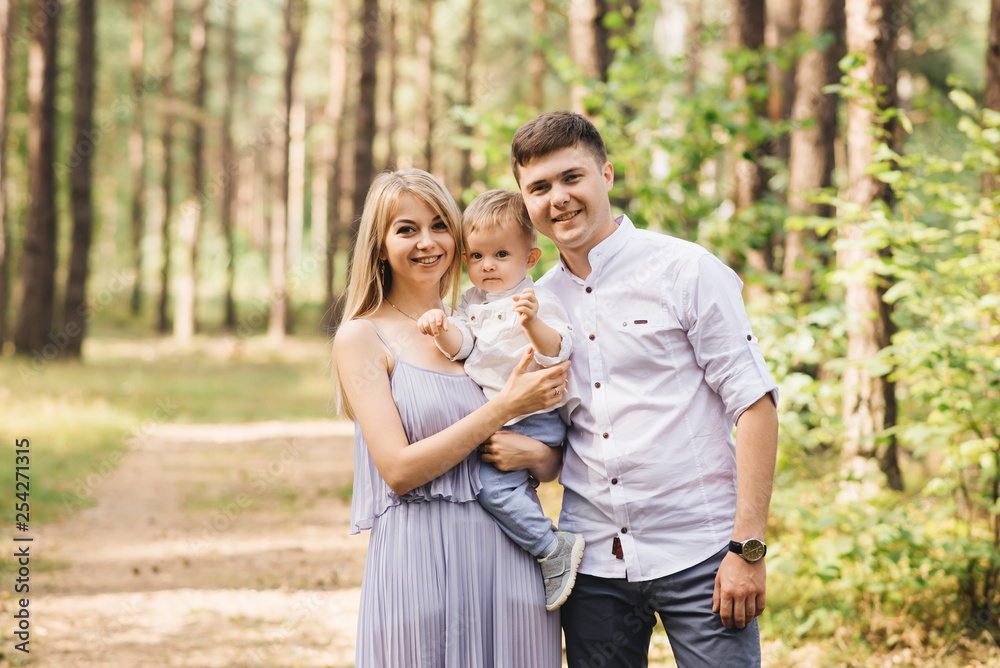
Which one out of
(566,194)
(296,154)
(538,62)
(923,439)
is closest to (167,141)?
(296,154)

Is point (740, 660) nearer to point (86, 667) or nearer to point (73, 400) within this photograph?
point (86, 667)

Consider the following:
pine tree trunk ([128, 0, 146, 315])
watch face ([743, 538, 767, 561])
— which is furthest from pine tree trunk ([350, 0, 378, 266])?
watch face ([743, 538, 767, 561])

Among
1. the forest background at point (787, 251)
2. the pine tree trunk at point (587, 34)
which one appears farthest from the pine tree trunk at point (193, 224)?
the pine tree trunk at point (587, 34)

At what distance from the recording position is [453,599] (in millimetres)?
2584

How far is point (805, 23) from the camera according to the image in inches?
367

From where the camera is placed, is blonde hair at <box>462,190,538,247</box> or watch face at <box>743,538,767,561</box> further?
blonde hair at <box>462,190,538,247</box>

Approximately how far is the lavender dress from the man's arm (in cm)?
58

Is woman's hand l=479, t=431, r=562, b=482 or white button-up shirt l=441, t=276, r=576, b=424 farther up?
white button-up shirt l=441, t=276, r=576, b=424

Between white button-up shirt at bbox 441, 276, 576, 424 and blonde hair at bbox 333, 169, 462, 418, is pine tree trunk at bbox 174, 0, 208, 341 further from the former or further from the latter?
white button-up shirt at bbox 441, 276, 576, 424

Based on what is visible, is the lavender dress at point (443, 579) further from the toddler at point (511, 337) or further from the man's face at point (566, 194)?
the man's face at point (566, 194)

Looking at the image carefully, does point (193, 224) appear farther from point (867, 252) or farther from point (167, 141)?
point (867, 252)

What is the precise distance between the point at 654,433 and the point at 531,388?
0.40 metres

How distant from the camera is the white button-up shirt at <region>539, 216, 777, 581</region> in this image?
248 centimetres

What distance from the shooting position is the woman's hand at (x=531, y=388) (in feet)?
8.29
